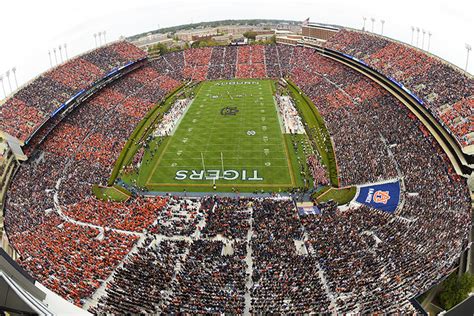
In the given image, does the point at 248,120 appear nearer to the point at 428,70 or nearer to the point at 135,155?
the point at 135,155

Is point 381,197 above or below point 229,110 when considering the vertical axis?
below

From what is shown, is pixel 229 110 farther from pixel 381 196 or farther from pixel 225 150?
pixel 381 196

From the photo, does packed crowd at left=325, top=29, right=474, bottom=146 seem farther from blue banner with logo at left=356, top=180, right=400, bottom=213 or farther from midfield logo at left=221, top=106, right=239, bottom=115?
midfield logo at left=221, top=106, right=239, bottom=115

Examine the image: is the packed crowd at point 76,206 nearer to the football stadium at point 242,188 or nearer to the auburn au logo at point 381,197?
the football stadium at point 242,188

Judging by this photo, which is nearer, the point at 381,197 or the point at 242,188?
the point at 381,197

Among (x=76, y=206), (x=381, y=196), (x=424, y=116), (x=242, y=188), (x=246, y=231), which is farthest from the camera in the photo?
(x=424, y=116)

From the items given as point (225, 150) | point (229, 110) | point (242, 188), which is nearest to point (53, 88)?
point (229, 110)

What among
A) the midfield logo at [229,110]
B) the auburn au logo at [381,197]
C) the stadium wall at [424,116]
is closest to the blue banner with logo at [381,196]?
the auburn au logo at [381,197]
